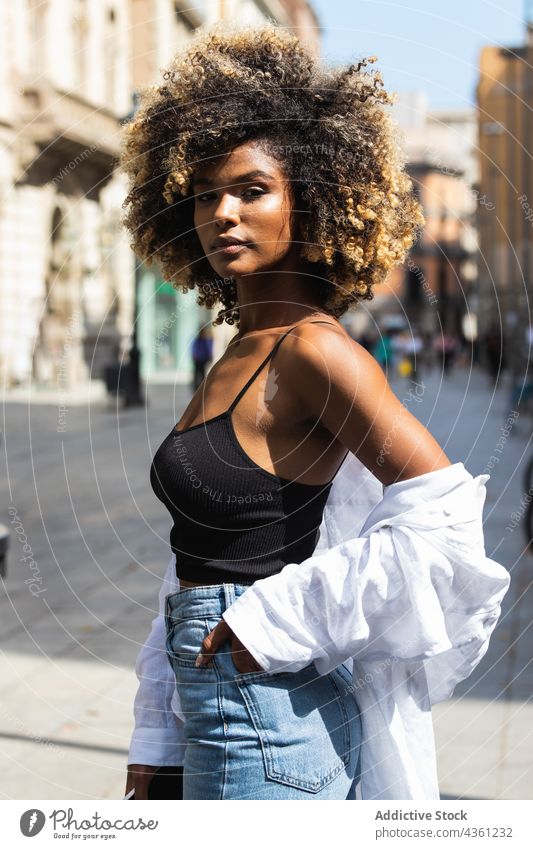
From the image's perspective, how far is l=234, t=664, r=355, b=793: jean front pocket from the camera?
1.77m

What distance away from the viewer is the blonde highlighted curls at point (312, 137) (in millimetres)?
1914

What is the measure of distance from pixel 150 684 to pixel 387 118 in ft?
3.53

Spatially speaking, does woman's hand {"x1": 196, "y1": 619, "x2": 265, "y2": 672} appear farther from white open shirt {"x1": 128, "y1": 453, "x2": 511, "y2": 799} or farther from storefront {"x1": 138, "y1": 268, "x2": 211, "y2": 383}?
storefront {"x1": 138, "y1": 268, "x2": 211, "y2": 383}

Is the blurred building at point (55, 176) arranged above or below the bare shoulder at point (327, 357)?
above

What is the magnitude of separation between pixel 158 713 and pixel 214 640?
1.21 ft

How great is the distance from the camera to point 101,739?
473 centimetres

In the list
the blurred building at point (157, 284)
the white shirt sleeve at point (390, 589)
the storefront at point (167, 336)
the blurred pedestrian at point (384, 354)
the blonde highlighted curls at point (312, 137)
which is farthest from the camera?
the storefront at point (167, 336)

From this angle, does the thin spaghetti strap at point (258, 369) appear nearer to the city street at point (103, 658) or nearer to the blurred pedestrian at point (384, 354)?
the city street at point (103, 658)

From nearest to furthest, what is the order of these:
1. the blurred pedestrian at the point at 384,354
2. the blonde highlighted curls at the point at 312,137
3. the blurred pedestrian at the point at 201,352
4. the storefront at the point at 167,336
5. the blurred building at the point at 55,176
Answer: the blonde highlighted curls at the point at 312,137
the blurred pedestrian at the point at 384,354
the blurred pedestrian at the point at 201,352
the blurred building at the point at 55,176
the storefront at the point at 167,336

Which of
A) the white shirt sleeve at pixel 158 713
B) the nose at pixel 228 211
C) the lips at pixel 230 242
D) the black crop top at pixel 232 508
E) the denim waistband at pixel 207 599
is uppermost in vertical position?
the nose at pixel 228 211

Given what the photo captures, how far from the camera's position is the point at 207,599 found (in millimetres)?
1830

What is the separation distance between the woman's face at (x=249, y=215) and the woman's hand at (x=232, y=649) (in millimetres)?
574

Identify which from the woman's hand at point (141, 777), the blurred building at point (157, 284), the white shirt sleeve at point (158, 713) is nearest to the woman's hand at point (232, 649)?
the white shirt sleeve at point (158, 713)
